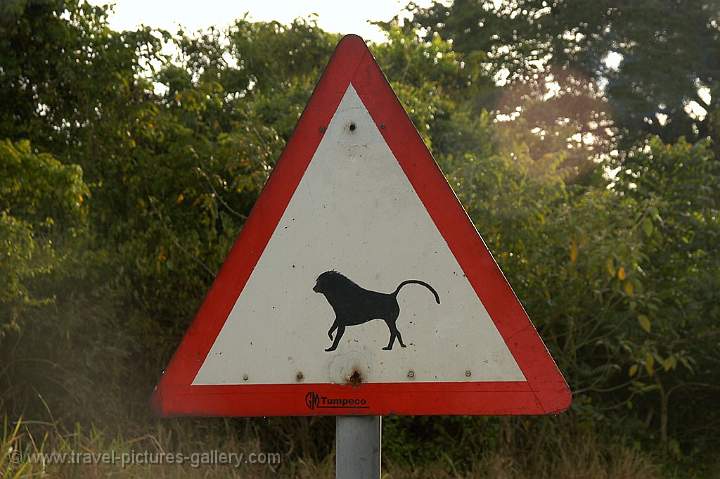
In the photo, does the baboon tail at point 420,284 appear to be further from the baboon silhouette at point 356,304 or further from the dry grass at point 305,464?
the dry grass at point 305,464

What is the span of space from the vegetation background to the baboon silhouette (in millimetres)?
2688

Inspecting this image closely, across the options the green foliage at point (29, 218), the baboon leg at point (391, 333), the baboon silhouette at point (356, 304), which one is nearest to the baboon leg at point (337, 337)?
the baboon silhouette at point (356, 304)

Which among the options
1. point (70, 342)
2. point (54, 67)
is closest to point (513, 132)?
point (54, 67)

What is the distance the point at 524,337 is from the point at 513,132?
13002 mm

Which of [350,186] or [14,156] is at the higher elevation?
[14,156]

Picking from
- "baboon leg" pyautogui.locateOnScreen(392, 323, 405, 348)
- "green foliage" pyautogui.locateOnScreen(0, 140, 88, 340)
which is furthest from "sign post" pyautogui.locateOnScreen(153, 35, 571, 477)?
"green foliage" pyautogui.locateOnScreen(0, 140, 88, 340)

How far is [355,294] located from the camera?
7.29ft

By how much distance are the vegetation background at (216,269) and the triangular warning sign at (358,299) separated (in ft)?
8.30

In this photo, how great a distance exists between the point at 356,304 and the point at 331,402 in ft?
0.73

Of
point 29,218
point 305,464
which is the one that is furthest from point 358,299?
point 29,218

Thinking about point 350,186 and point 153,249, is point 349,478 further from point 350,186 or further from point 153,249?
point 153,249

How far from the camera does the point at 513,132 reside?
14992mm

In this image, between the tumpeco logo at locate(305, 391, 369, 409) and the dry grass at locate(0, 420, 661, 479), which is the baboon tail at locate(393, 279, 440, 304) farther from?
the dry grass at locate(0, 420, 661, 479)

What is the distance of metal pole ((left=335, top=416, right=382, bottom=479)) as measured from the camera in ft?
7.15
